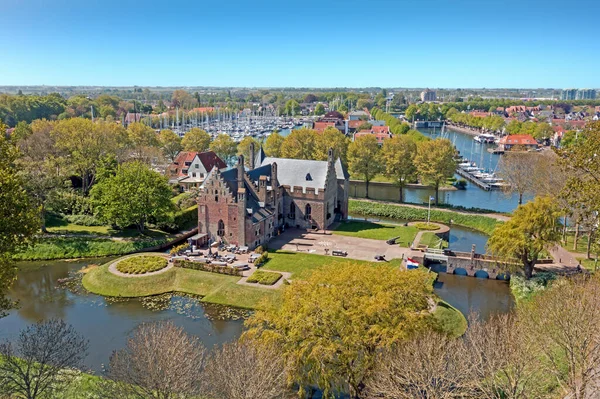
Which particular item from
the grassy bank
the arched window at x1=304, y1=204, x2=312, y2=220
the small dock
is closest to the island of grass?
the arched window at x1=304, y1=204, x2=312, y2=220

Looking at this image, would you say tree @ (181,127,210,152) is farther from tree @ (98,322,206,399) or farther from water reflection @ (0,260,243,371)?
tree @ (98,322,206,399)

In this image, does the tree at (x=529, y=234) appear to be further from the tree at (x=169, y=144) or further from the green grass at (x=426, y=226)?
the tree at (x=169, y=144)

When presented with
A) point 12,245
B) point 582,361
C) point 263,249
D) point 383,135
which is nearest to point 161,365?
point 12,245

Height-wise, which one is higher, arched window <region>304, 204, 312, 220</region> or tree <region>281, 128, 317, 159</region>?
tree <region>281, 128, 317, 159</region>

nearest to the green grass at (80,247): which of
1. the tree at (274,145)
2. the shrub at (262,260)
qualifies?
the shrub at (262,260)

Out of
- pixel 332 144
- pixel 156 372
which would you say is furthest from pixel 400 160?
pixel 156 372

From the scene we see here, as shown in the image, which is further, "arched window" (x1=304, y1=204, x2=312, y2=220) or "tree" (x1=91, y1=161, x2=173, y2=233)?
"arched window" (x1=304, y1=204, x2=312, y2=220)

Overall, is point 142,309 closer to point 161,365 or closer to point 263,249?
point 263,249

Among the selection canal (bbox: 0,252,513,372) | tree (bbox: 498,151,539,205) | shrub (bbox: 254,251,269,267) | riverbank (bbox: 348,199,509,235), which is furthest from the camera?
tree (bbox: 498,151,539,205)
